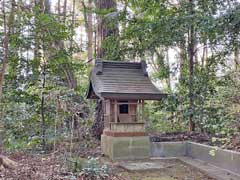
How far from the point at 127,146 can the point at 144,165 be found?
791mm

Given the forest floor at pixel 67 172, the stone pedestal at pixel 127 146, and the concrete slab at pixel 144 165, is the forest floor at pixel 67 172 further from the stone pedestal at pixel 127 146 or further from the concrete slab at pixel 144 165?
the stone pedestal at pixel 127 146

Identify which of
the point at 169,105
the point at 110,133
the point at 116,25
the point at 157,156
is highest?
the point at 116,25

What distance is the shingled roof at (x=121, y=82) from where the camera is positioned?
6602mm

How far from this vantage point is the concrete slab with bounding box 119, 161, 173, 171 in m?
5.72

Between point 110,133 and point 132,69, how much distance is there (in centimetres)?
178

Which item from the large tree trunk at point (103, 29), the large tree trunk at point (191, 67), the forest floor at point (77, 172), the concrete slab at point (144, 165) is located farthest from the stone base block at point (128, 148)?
the large tree trunk at point (103, 29)

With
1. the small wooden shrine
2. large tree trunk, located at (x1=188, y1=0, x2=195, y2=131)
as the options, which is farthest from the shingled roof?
large tree trunk, located at (x1=188, y1=0, x2=195, y2=131)

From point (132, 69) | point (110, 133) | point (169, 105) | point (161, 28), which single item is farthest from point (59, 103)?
point (169, 105)

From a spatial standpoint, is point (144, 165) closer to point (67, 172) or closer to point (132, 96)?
point (132, 96)

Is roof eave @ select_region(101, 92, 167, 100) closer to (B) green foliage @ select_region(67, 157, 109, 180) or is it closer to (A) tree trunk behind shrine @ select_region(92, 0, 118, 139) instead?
(B) green foliage @ select_region(67, 157, 109, 180)

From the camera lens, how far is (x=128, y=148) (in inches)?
265

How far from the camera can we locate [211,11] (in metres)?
7.61

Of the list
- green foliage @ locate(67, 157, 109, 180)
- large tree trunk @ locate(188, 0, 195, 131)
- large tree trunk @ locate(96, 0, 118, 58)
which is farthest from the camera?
large tree trunk @ locate(96, 0, 118, 58)

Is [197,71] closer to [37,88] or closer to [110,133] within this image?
[110,133]
